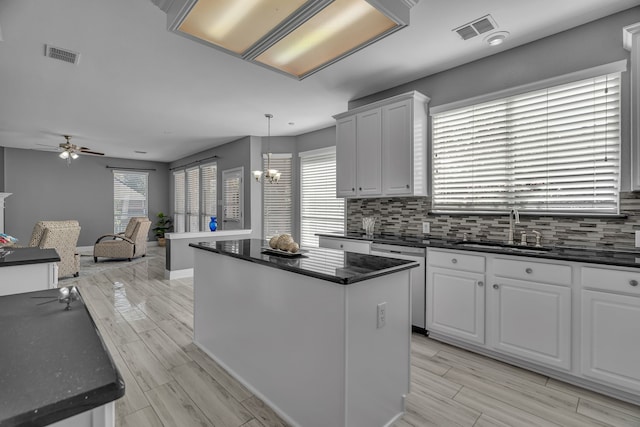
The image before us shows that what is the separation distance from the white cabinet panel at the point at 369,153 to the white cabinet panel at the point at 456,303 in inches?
52.1

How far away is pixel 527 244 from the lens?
2977 millimetres

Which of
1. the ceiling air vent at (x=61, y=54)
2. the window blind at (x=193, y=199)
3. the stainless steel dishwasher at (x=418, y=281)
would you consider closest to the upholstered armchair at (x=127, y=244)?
the window blind at (x=193, y=199)

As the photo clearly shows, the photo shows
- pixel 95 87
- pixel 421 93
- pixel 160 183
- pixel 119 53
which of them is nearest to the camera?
pixel 119 53

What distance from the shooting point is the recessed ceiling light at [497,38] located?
2834 millimetres

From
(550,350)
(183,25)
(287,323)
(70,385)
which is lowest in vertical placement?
(550,350)

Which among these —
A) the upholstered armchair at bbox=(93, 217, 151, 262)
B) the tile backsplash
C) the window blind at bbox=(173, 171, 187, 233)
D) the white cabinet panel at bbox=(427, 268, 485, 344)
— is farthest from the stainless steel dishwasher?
the window blind at bbox=(173, 171, 187, 233)

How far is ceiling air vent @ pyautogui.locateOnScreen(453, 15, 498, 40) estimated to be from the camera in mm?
2645

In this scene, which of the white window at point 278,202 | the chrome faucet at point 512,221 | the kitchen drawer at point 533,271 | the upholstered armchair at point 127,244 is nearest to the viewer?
the kitchen drawer at point 533,271

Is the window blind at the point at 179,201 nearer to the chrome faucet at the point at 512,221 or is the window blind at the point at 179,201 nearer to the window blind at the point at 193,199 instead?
the window blind at the point at 193,199

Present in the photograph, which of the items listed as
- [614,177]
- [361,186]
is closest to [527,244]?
[614,177]

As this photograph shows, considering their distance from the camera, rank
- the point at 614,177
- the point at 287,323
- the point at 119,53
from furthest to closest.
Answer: the point at 119,53 < the point at 614,177 < the point at 287,323

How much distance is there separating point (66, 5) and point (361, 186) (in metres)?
3.21

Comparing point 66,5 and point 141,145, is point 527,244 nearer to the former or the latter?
point 66,5

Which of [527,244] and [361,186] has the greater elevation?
[361,186]
